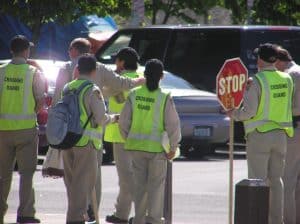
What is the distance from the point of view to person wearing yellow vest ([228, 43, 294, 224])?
1113 cm

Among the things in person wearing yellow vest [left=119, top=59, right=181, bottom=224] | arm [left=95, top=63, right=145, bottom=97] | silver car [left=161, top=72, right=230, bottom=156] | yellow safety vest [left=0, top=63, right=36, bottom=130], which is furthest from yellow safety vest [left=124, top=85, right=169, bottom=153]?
silver car [left=161, top=72, right=230, bottom=156]

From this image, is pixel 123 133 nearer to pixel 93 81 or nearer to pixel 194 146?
pixel 93 81

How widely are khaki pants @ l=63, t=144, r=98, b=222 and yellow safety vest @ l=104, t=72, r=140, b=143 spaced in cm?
79

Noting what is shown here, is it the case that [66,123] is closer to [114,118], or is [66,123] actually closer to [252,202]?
[114,118]

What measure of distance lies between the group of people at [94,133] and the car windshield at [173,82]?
7.83m

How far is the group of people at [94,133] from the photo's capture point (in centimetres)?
1101

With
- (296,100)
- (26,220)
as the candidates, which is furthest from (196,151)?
(26,220)

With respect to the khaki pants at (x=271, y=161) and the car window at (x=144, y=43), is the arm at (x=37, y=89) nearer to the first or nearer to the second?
the khaki pants at (x=271, y=161)

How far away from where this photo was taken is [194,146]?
20.1 meters

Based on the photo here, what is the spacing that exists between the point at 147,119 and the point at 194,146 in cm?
915

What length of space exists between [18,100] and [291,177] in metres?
2.96

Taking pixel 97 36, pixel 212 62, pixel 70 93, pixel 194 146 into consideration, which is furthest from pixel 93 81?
pixel 97 36

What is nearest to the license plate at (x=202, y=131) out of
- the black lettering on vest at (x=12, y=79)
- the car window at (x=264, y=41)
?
the car window at (x=264, y=41)

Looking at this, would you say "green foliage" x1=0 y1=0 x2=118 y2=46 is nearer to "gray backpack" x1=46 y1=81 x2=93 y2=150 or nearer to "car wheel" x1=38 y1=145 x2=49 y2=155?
"car wheel" x1=38 y1=145 x2=49 y2=155
